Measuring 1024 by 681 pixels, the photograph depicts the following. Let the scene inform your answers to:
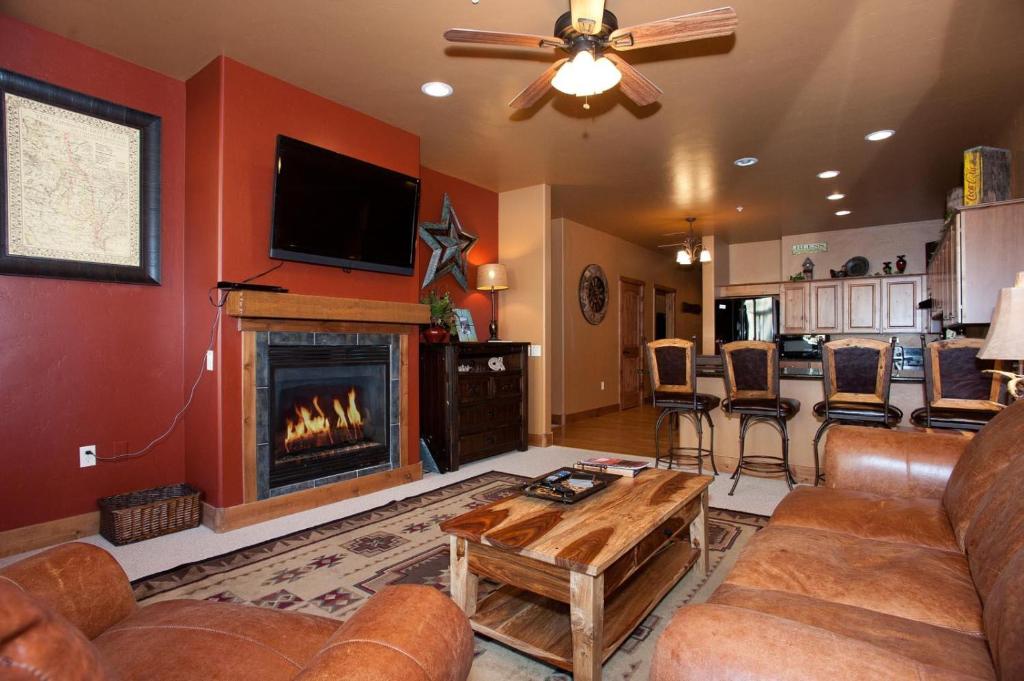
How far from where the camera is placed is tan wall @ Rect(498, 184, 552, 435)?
18.1 feet

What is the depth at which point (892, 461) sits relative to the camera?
2125 millimetres

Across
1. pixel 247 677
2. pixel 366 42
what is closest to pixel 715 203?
pixel 366 42

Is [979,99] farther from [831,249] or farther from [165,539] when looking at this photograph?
[165,539]

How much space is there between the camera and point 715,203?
6270 mm

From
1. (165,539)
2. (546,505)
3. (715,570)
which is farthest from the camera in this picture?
(165,539)

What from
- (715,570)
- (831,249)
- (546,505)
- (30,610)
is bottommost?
(715,570)

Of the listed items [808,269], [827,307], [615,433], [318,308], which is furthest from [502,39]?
[808,269]

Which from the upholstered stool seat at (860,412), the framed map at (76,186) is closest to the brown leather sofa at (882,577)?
the upholstered stool seat at (860,412)

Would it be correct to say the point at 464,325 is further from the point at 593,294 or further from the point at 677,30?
the point at 677,30

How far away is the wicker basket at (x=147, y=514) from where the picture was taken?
2.79 metres

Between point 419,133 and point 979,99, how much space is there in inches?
153

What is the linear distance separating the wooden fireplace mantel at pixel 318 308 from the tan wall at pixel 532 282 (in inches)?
69.4

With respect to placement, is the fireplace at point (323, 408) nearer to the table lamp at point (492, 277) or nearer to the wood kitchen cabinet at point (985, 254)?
the table lamp at point (492, 277)

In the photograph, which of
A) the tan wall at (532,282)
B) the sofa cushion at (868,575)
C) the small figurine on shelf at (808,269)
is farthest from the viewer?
the small figurine on shelf at (808,269)
